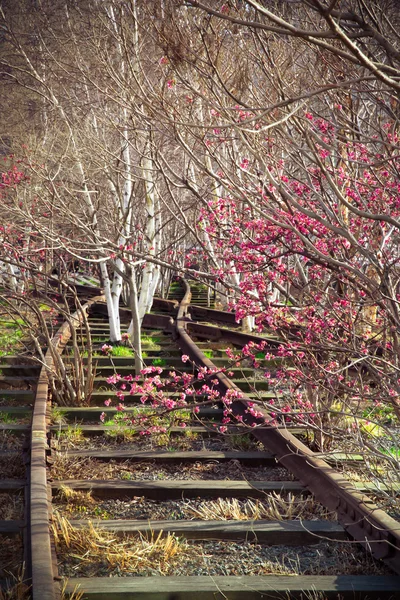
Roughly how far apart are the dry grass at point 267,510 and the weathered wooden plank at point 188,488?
190mm

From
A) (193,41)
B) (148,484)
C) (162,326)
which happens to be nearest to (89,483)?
(148,484)

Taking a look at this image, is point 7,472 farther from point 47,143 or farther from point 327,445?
point 47,143

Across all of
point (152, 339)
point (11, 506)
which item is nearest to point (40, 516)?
point (11, 506)

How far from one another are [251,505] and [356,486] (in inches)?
31.6

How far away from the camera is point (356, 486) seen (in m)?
5.14

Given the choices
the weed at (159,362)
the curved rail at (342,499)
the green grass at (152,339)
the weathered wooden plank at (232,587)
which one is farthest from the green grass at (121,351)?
the weathered wooden plank at (232,587)

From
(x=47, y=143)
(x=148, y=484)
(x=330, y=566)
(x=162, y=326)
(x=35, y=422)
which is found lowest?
(x=330, y=566)

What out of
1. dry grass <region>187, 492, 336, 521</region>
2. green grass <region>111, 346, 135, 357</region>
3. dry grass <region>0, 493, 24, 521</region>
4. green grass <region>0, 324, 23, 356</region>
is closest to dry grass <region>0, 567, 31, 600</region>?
dry grass <region>0, 493, 24, 521</region>

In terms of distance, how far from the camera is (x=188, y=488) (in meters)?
5.32

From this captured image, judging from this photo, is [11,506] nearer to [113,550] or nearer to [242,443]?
[113,550]

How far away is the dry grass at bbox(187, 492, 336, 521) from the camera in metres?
4.85

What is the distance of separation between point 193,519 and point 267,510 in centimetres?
52

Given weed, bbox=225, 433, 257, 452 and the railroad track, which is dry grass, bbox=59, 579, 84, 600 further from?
weed, bbox=225, 433, 257, 452

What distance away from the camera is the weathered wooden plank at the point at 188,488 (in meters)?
5.31
